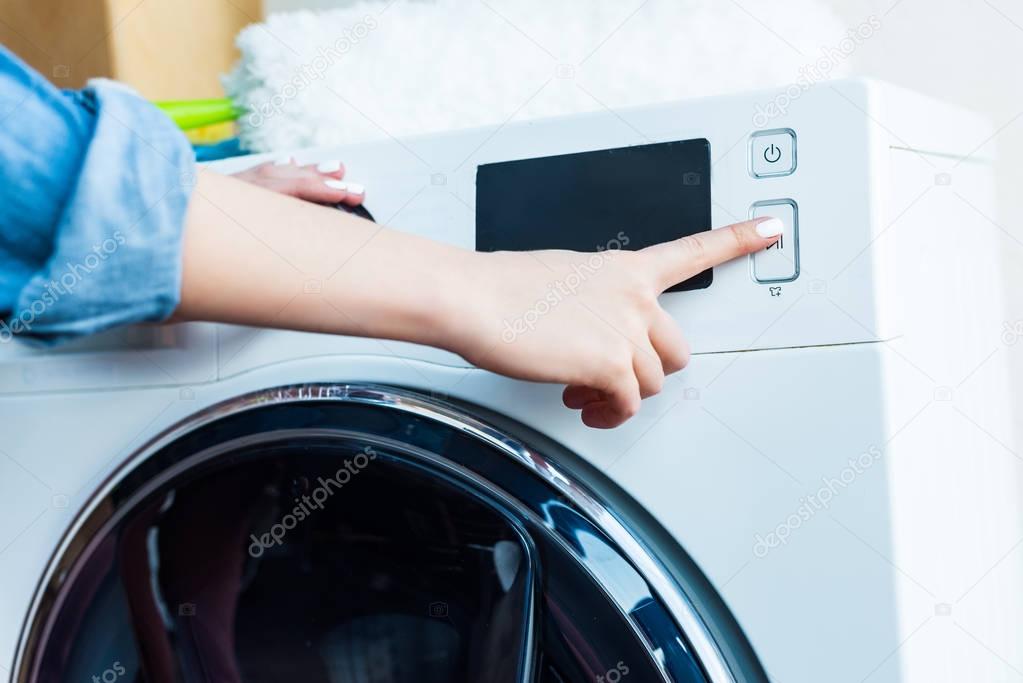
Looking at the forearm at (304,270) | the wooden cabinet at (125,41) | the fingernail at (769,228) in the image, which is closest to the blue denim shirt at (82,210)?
the forearm at (304,270)

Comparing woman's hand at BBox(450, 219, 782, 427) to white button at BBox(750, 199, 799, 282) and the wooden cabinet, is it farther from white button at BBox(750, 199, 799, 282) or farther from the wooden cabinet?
the wooden cabinet

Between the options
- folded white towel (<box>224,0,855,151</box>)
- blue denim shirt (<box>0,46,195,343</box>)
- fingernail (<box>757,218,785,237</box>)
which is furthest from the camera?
folded white towel (<box>224,0,855,151</box>)

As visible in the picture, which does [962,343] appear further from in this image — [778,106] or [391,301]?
[391,301]

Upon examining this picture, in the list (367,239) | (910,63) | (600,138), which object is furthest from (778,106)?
(910,63)

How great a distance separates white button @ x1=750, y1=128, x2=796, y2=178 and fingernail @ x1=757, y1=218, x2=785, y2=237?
0.02 m

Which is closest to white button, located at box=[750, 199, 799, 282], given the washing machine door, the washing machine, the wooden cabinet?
the washing machine

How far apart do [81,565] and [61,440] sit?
73mm

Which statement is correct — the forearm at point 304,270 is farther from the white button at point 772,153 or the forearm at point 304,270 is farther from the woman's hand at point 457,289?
the white button at point 772,153

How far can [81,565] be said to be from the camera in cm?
48

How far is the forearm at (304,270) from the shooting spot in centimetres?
32

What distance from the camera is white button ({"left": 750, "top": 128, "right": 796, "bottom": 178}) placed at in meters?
0.40

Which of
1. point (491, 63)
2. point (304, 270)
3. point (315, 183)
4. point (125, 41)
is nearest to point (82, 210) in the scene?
point (304, 270)

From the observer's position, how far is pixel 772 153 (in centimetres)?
40

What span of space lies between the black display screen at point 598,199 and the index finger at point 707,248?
0.02m
